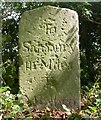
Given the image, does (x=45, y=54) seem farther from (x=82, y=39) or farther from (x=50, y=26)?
(x=82, y=39)

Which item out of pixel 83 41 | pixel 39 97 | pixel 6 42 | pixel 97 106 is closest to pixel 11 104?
pixel 39 97

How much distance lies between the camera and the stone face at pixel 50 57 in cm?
361

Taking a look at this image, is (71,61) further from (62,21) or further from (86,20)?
(86,20)

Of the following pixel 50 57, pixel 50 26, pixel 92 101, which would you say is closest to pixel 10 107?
pixel 50 57

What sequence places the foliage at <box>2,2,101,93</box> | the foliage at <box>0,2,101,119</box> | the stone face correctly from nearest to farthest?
the stone face, the foliage at <box>0,2,101,119</box>, the foliage at <box>2,2,101,93</box>

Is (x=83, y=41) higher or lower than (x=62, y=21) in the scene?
lower

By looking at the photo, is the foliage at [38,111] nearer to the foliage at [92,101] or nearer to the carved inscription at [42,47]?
the foliage at [92,101]

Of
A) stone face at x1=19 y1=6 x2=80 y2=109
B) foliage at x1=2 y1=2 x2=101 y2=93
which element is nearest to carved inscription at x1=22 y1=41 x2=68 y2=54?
Result: stone face at x1=19 y1=6 x2=80 y2=109

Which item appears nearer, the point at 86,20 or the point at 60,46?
the point at 60,46

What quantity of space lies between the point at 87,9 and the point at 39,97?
6.65 feet

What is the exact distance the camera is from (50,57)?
367 centimetres

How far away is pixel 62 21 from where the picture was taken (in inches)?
145

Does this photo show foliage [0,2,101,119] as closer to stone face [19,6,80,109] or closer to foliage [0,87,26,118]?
stone face [19,6,80,109]

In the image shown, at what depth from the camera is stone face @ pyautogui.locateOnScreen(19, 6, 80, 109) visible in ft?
11.9
